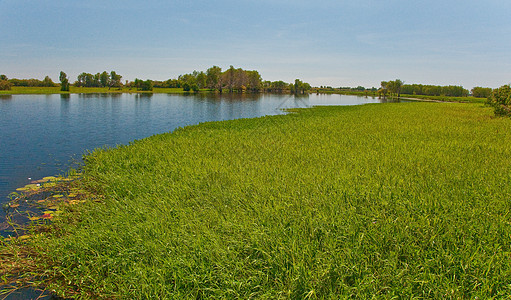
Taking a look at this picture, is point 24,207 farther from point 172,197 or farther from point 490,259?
point 490,259

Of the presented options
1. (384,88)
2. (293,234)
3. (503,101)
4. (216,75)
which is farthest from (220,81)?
(293,234)

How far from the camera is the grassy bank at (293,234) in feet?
10.8

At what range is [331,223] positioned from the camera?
4375 mm

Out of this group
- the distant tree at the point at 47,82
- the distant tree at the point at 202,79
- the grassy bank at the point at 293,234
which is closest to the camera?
the grassy bank at the point at 293,234

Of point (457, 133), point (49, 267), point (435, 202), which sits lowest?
point (49, 267)

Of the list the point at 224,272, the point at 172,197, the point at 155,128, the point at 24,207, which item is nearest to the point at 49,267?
the point at 172,197

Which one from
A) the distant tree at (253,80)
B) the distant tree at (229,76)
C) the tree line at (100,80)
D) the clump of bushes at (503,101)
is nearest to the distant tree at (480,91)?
the distant tree at (253,80)

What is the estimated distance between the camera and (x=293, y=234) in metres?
4.16

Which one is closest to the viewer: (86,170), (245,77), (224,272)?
(224,272)

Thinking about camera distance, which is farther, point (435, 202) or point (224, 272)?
point (435, 202)

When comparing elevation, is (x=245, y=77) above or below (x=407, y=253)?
above

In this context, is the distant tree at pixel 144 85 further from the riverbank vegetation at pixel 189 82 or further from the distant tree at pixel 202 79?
the distant tree at pixel 202 79

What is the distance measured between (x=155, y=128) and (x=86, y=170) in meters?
13.4

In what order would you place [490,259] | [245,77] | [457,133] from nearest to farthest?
1. [490,259]
2. [457,133]
3. [245,77]
